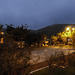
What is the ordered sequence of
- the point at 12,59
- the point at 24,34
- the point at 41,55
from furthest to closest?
1. the point at 24,34
2. the point at 41,55
3. the point at 12,59

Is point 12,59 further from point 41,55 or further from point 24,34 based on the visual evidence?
point 24,34

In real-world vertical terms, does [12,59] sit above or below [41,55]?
above

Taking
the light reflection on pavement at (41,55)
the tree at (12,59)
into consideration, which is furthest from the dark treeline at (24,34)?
the tree at (12,59)

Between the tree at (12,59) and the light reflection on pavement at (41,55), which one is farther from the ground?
the tree at (12,59)

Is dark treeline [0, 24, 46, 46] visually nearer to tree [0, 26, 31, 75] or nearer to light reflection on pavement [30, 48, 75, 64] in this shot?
light reflection on pavement [30, 48, 75, 64]

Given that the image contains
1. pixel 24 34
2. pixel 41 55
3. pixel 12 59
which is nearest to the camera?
pixel 12 59

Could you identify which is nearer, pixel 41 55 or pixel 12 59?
pixel 12 59

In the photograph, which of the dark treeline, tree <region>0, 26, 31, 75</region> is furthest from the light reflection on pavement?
the dark treeline

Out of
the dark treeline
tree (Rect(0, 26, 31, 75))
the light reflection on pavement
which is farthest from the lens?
the dark treeline

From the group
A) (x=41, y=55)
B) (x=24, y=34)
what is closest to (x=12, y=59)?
(x=41, y=55)

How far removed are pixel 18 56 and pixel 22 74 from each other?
0.57m

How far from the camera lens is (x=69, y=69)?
7582mm

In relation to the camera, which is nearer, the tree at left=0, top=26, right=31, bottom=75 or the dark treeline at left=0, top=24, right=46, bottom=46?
the tree at left=0, top=26, right=31, bottom=75

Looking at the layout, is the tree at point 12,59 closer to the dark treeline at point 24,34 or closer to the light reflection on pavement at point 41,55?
the light reflection on pavement at point 41,55
